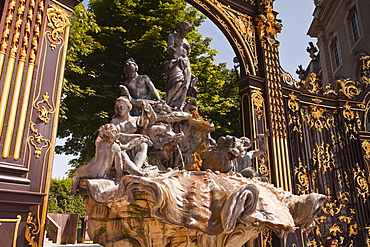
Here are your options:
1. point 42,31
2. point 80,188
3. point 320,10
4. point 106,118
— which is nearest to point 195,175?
point 80,188

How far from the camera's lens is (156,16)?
33.9 feet

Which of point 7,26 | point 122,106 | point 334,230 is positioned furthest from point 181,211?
point 334,230

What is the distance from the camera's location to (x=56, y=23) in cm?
448

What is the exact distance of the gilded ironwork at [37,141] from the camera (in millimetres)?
3832

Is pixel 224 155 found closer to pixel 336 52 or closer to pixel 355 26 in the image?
pixel 355 26

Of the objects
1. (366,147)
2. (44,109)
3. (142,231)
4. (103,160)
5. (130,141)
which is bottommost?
(142,231)

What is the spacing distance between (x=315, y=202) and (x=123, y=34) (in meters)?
7.88

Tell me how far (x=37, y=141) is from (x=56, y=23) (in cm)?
166

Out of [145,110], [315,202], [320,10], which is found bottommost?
[315,202]

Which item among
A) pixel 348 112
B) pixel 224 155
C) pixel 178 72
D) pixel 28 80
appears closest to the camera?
pixel 28 80

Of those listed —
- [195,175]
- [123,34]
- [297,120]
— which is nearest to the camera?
[195,175]

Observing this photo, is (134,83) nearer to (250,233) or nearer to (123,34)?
(250,233)

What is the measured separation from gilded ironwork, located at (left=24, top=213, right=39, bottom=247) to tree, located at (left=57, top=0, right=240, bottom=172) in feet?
16.6

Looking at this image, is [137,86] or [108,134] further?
[137,86]
